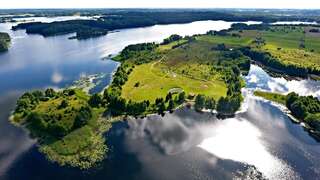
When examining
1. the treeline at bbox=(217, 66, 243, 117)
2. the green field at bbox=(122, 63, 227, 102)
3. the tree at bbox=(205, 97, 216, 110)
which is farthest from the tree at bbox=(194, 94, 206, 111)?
the green field at bbox=(122, 63, 227, 102)

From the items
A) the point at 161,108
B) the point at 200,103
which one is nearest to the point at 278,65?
the point at 200,103

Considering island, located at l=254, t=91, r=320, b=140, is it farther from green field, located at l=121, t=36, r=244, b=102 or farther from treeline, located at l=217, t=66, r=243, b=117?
green field, located at l=121, t=36, r=244, b=102

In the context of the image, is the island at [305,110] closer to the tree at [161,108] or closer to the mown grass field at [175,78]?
the mown grass field at [175,78]

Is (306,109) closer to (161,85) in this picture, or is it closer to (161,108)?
(161,108)

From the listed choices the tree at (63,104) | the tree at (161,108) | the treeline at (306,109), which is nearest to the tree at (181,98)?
the tree at (161,108)

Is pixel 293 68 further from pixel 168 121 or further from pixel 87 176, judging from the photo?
pixel 87 176
